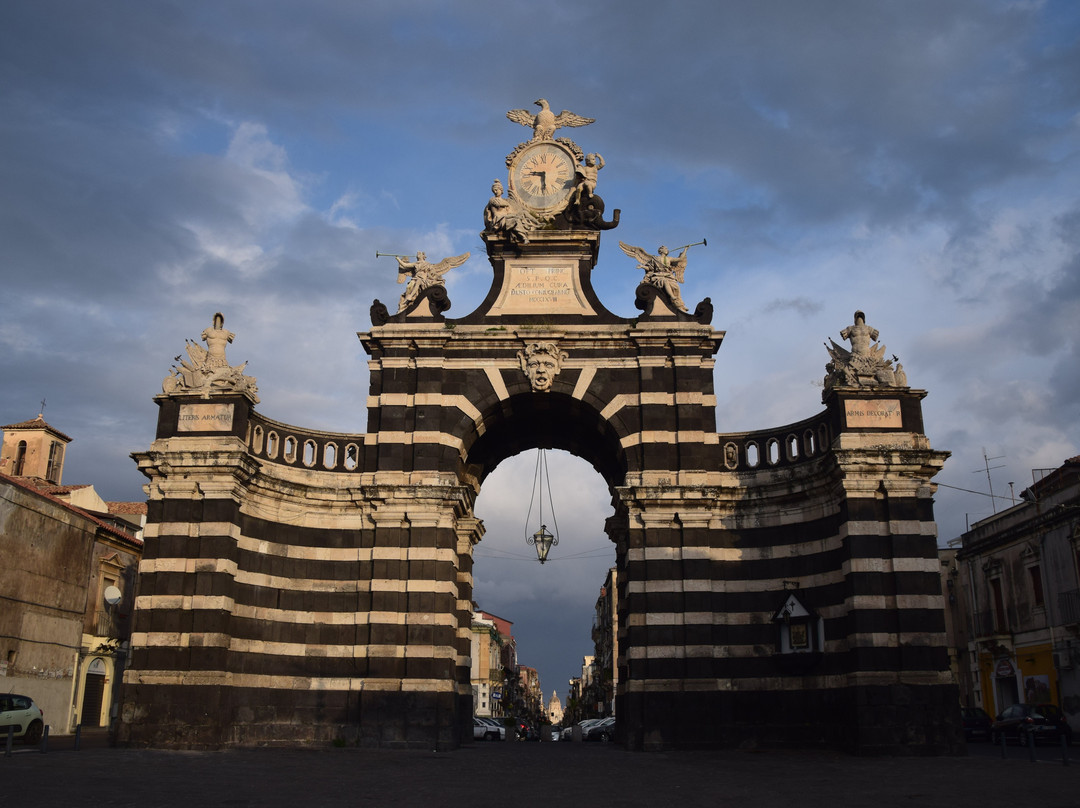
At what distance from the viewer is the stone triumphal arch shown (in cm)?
2775

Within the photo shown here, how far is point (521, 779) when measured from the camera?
67.2ft

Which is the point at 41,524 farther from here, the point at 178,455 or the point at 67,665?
the point at 178,455

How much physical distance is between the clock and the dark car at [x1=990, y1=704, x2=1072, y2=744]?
23.8 meters

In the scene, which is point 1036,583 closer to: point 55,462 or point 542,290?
point 542,290

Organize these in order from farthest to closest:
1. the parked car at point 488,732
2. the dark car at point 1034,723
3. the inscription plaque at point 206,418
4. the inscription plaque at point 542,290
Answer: the parked car at point 488,732 → the dark car at point 1034,723 → the inscription plaque at point 542,290 → the inscription plaque at point 206,418

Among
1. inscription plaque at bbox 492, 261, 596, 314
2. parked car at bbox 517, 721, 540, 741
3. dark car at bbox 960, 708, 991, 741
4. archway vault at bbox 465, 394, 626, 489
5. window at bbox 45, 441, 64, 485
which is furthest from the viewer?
parked car at bbox 517, 721, 540, 741

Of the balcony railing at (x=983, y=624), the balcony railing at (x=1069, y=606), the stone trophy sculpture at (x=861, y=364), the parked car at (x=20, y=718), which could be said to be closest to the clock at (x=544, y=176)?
the stone trophy sculpture at (x=861, y=364)

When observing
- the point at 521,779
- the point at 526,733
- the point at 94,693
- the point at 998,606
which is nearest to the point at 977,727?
the point at 998,606

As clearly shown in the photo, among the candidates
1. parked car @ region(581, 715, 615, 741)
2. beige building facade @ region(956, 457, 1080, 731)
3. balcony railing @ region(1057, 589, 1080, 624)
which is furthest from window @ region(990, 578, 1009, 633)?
parked car @ region(581, 715, 615, 741)

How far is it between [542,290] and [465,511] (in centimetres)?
798

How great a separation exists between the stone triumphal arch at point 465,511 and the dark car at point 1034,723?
9713 mm

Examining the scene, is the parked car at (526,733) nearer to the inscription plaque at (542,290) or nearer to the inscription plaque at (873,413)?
the inscription plaque at (542,290)

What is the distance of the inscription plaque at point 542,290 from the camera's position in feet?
108

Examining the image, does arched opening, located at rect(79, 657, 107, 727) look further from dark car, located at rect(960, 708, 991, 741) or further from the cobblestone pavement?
dark car, located at rect(960, 708, 991, 741)
